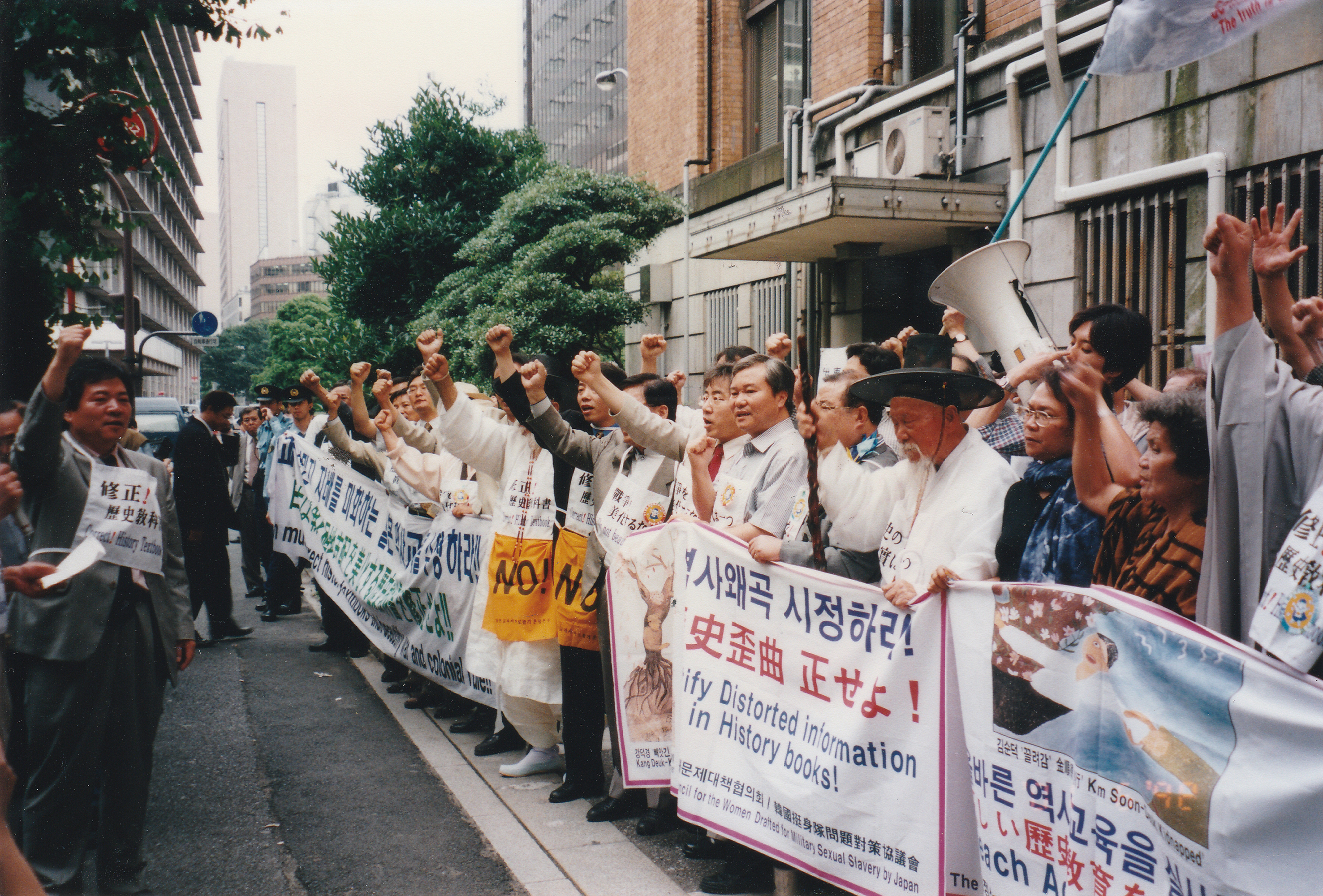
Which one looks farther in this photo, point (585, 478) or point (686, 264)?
point (686, 264)

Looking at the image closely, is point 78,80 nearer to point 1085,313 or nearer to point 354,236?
point 1085,313

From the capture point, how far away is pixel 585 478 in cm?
512

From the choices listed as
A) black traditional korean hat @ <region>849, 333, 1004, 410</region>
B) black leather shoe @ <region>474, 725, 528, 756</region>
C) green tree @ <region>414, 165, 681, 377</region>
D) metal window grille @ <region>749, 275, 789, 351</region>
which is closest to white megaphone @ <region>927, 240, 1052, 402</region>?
black traditional korean hat @ <region>849, 333, 1004, 410</region>

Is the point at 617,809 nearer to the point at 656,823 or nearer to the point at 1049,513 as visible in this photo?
the point at 656,823

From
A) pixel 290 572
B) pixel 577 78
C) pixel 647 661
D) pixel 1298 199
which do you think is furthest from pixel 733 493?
pixel 577 78

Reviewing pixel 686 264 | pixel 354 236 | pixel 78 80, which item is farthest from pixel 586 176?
pixel 78 80

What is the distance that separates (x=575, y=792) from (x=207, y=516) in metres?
4.92

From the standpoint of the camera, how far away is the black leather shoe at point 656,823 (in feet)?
14.3

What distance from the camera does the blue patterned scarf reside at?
302 centimetres

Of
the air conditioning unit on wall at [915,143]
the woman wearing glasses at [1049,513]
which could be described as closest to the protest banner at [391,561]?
the woman wearing glasses at [1049,513]

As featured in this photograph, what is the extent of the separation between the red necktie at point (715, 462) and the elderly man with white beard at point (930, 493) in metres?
0.80

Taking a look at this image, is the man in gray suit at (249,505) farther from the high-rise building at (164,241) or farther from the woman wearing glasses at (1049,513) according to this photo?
the woman wearing glasses at (1049,513)

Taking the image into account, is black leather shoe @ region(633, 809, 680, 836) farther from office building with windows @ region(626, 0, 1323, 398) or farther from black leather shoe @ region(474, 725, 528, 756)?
office building with windows @ region(626, 0, 1323, 398)

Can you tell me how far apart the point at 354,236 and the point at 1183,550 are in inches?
645
